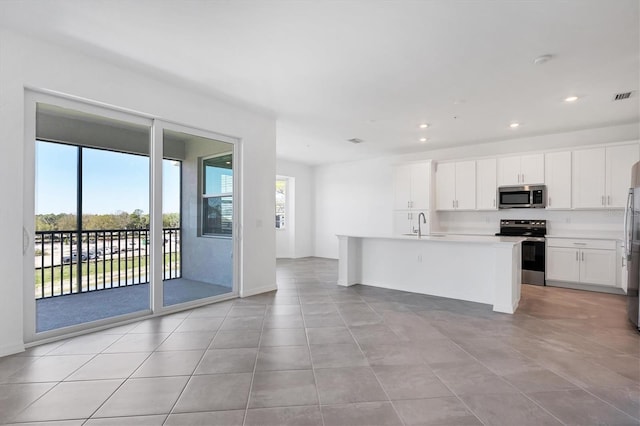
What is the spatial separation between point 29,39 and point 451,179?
6.67 metres

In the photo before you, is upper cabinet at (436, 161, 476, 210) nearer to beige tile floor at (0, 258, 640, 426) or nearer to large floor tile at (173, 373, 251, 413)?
beige tile floor at (0, 258, 640, 426)

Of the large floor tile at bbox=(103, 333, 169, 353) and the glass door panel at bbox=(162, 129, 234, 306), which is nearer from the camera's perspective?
the large floor tile at bbox=(103, 333, 169, 353)

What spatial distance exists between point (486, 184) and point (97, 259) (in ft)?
21.9

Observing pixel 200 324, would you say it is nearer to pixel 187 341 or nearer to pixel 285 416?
pixel 187 341

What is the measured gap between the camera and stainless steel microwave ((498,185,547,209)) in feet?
18.5

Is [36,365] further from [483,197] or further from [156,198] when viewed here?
[483,197]

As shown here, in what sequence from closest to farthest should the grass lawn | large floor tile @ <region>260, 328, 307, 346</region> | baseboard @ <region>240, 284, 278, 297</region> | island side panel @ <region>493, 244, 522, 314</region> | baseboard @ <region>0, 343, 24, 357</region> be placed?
baseboard @ <region>0, 343, 24, 357</region> < large floor tile @ <region>260, 328, 307, 346</region> < the grass lawn < island side panel @ <region>493, 244, 522, 314</region> < baseboard @ <region>240, 284, 278, 297</region>

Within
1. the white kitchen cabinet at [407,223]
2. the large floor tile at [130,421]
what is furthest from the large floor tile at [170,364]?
the white kitchen cabinet at [407,223]

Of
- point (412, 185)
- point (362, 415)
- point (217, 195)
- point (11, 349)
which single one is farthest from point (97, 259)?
point (412, 185)

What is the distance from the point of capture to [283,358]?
2625mm

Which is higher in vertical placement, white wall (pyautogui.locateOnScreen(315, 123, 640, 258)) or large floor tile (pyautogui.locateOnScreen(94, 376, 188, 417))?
white wall (pyautogui.locateOnScreen(315, 123, 640, 258))

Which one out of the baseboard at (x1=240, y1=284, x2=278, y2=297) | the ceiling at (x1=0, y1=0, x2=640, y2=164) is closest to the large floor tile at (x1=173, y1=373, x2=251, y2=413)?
the baseboard at (x1=240, y1=284, x2=278, y2=297)

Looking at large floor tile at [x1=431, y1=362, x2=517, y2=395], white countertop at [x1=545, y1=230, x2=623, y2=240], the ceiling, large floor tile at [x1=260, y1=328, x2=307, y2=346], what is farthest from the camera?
white countertop at [x1=545, y1=230, x2=623, y2=240]

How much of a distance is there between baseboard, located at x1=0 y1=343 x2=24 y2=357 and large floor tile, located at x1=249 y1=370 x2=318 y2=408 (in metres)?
2.16
